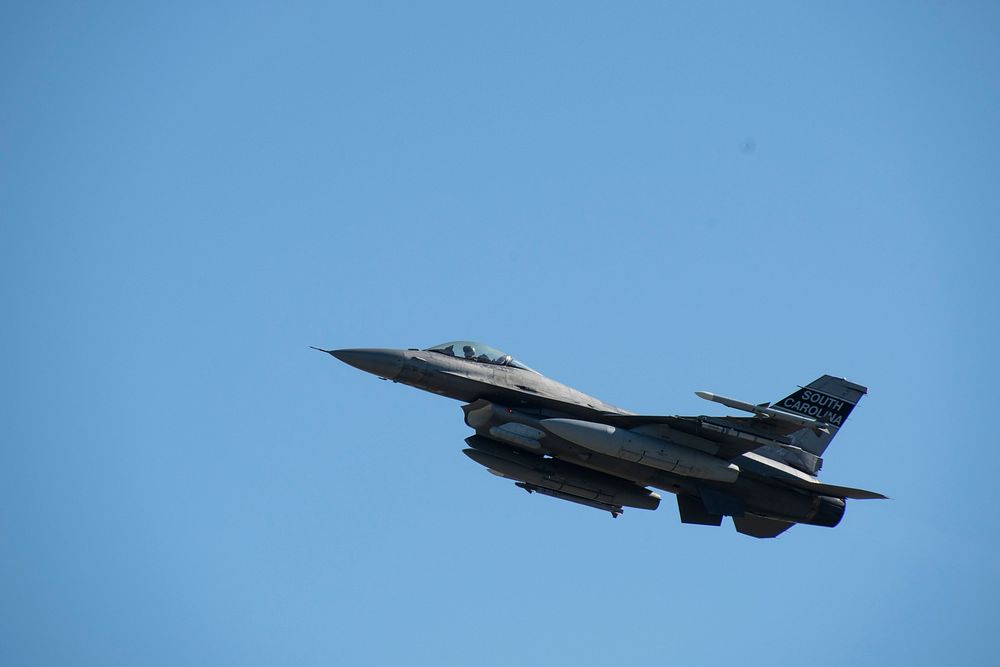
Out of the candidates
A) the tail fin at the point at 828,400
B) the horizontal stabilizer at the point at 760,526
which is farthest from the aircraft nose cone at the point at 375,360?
the tail fin at the point at 828,400

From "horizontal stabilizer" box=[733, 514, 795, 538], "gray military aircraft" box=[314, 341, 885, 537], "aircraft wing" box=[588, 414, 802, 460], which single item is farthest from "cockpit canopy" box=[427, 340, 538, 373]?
"horizontal stabilizer" box=[733, 514, 795, 538]

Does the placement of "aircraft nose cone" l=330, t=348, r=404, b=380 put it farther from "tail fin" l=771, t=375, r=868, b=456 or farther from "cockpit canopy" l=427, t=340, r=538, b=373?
"tail fin" l=771, t=375, r=868, b=456

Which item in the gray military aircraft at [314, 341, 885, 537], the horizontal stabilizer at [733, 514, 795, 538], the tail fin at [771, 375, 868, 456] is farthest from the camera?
the tail fin at [771, 375, 868, 456]

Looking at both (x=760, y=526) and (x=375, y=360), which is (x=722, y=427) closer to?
(x=760, y=526)

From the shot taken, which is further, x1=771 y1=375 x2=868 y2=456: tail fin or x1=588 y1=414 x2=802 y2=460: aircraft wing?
x1=771 y1=375 x2=868 y2=456: tail fin

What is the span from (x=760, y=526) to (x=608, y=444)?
5.92 metres

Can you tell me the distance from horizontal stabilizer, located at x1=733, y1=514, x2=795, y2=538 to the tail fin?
242cm

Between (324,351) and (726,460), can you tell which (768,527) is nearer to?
(726,460)

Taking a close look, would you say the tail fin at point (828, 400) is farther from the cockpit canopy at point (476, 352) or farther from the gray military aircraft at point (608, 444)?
the cockpit canopy at point (476, 352)

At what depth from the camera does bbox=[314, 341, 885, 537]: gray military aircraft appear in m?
27.0

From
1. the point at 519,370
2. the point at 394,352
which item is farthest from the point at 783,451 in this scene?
the point at 394,352

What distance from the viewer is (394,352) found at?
89.4 ft

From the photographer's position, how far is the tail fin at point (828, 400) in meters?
30.8

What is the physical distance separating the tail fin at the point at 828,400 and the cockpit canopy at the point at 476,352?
7279 mm
